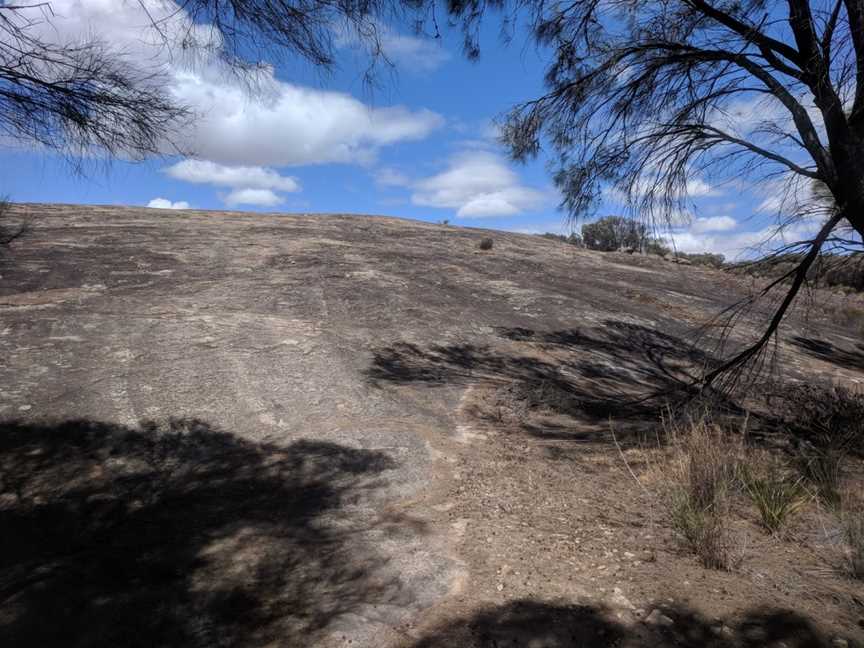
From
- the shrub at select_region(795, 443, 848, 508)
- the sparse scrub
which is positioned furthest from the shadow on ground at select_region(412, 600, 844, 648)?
the shrub at select_region(795, 443, 848, 508)

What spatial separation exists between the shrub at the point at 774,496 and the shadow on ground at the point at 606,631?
1099mm

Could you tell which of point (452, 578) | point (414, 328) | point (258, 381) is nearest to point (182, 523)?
point (452, 578)

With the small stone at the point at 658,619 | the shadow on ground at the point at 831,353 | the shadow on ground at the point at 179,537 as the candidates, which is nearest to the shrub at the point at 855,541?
the small stone at the point at 658,619

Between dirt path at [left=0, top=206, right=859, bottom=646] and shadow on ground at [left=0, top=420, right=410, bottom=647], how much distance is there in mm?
15

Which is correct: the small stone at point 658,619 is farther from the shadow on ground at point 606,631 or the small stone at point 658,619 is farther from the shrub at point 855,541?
the shrub at point 855,541

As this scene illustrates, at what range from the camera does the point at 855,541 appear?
10.8ft

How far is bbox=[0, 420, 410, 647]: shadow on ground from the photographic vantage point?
9.29 ft

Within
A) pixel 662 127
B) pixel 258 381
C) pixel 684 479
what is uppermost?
pixel 662 127

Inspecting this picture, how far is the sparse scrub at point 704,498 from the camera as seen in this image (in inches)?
131

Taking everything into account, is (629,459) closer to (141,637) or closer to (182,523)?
(182,523)

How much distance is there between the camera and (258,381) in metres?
5.94

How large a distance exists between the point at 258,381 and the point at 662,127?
4.08 m

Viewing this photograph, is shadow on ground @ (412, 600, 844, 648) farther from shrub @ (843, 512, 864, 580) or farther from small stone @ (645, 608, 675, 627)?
shrub @ (843, 512, 864, 580)

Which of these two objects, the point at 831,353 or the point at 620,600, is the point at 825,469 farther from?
the point at 831,353
